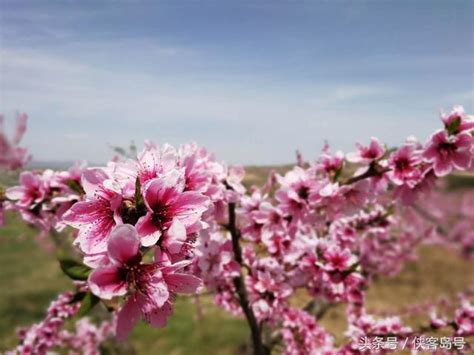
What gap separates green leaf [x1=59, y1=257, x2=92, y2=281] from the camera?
3.83 feet

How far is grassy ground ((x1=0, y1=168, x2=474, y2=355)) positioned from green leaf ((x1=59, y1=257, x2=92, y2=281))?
1.39 m

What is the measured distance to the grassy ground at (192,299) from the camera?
6250 millimetres

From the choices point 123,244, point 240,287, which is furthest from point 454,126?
point 123,244

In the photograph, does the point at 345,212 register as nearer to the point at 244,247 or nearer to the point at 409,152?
the point at 409,152

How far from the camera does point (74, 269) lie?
1.17 meters

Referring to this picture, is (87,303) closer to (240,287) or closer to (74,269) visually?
(74,269)

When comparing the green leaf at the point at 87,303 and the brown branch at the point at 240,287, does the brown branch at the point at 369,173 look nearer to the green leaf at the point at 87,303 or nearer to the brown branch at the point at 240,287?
the brown branch at the point at 240,287

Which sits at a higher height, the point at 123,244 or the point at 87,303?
the point at 123,244

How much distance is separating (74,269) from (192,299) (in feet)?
9.53

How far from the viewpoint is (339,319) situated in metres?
7.64

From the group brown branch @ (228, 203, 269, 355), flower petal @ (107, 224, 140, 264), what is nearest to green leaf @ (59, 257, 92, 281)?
flower petal @ (107, 224, 140, 264)

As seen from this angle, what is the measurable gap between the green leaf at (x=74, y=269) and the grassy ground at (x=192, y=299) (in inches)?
54.8

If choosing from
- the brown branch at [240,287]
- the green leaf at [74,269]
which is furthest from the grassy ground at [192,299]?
the green leaf at [74,269]

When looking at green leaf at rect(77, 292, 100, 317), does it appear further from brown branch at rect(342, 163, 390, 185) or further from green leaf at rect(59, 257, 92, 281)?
brown branch at rect(342, 163, 390, 185)
